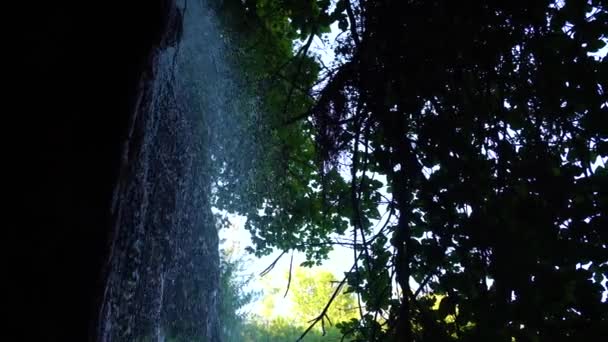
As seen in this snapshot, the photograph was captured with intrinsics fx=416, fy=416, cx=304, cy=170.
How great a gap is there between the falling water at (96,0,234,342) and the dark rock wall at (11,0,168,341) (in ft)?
8.16

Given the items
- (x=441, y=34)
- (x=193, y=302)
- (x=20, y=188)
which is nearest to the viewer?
(x=20, y=188)

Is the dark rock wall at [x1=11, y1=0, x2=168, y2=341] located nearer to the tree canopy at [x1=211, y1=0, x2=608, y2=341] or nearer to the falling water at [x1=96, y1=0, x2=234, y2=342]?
the tree canopy at [x1=211, y1=0, x2=608, y2=341]

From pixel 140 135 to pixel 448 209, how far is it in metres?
1.95

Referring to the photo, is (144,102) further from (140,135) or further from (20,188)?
(20,188)

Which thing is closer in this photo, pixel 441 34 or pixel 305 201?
pixel 441 34

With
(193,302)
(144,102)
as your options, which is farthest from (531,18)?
(193,302)

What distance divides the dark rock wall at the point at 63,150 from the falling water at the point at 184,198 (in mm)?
2487

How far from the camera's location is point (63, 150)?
2.00 m

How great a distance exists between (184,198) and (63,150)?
24.1 feet

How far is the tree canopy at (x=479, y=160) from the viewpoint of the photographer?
2207mm

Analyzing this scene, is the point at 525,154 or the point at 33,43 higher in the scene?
the point at 33,43

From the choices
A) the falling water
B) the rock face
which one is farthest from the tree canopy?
the falling water

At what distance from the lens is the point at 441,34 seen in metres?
2.82

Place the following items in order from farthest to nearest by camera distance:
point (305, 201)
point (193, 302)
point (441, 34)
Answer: point (193, 302), point (305, 201), point (441, 34)
